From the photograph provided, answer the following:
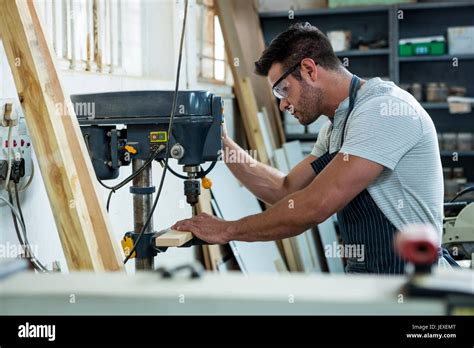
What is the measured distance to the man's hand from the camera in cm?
180

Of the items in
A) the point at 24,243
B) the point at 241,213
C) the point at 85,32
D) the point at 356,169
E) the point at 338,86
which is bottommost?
the point at 241,213

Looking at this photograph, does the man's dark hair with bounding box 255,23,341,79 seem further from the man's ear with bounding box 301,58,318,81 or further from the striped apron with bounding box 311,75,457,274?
the striped apron with bounding box 311,75,457,274

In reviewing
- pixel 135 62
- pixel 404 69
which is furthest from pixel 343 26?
pixel 135 62

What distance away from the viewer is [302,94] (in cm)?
216

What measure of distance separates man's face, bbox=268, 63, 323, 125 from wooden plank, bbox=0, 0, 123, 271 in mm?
757

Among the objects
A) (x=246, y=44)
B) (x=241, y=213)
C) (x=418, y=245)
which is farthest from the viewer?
(x=246, y=44)

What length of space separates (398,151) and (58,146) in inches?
37.0

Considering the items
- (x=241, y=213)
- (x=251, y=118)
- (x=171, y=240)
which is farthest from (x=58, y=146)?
(x=251, y=118)

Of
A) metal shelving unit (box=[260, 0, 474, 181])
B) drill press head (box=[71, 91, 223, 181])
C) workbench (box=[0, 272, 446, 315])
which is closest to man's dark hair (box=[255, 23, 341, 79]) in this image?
drill press head (box=[71, 91, 223, 181])

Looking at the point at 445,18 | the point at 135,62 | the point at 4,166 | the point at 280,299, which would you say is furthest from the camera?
the point at 445,18

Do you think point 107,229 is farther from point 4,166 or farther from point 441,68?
point 441,68

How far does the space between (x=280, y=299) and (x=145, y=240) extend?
1271mm

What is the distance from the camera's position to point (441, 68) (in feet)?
18.2

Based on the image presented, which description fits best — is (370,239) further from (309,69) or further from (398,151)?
(309,69)
